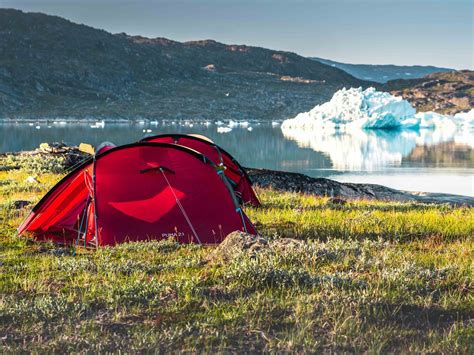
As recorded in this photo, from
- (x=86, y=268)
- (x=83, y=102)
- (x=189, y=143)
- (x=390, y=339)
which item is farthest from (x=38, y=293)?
(x=83, y=102)

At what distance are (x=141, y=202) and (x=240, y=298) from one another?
13.9 ft

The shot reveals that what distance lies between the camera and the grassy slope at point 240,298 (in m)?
4.77

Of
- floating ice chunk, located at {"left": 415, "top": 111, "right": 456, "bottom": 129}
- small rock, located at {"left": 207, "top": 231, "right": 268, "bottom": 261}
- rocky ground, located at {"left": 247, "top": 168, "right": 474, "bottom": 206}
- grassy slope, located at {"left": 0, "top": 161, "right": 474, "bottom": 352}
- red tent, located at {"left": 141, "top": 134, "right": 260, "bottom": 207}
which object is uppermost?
floating ice chunk, located at {"left": 415, "top": 111, "right": 456, "bottom": 129}

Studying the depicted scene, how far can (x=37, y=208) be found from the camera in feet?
32.1

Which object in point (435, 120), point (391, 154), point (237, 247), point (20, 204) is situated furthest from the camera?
point (435, 120)

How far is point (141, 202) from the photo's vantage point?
9.54 m

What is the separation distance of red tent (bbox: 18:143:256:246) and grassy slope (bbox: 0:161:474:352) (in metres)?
0.81

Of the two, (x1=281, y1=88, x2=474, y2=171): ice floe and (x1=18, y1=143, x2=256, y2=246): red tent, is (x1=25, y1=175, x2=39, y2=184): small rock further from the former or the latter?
(x1=281, y1=88, x2=474, y2=171): ice floe

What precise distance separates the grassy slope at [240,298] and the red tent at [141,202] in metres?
0.81

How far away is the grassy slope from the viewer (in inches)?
188

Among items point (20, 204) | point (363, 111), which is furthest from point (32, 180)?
point (363, 111)

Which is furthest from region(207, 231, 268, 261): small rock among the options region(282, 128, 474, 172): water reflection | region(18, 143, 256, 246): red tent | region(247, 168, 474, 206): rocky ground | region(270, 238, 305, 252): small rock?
region(282, 128, 474, 172): water reflection


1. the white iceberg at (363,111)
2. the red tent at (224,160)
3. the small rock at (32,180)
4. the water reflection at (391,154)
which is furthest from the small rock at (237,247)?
the white iceberg at (363,111)

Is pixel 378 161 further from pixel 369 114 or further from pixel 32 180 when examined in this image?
pixel 369 114
